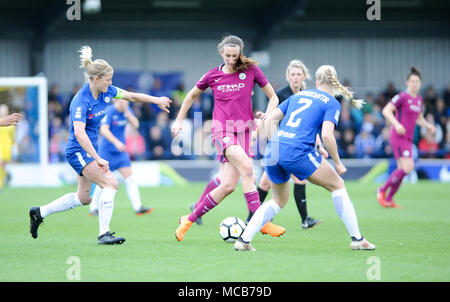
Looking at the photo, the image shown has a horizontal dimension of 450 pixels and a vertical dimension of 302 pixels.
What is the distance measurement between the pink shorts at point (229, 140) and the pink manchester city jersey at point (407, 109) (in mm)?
5284

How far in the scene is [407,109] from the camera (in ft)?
41.2

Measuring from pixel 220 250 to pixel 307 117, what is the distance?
1593mm

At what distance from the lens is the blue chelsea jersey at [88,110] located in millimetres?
7461

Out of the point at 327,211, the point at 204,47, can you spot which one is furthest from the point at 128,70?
the point at 327,211

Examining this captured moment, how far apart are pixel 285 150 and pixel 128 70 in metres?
19.5

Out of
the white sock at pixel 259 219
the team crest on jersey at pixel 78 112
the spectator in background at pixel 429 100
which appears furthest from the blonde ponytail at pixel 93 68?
the spectator in background at pixel 429 100

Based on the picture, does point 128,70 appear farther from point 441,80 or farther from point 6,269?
point 6,269

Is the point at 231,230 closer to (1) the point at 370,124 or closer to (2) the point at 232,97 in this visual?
(2) the point at 232,97

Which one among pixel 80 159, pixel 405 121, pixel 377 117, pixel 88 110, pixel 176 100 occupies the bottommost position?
pixel 377 117

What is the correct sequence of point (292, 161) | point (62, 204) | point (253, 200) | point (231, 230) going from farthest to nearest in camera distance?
point (62, 204) < point (231, 230) < point (253, 200) < point (292, 161)

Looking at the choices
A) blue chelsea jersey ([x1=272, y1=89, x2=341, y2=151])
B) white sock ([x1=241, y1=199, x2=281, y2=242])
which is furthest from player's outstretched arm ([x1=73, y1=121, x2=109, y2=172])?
blue chelsea jersey ([x1=272, y1=89, x2=341, y2=151])

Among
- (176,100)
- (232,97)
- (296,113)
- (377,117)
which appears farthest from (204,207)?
(377,117)

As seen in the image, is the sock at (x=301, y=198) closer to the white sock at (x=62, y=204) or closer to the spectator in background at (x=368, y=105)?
the white sock at (x=62, y=204)

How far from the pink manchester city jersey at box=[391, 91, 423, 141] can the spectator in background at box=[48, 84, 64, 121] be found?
11.9 m
